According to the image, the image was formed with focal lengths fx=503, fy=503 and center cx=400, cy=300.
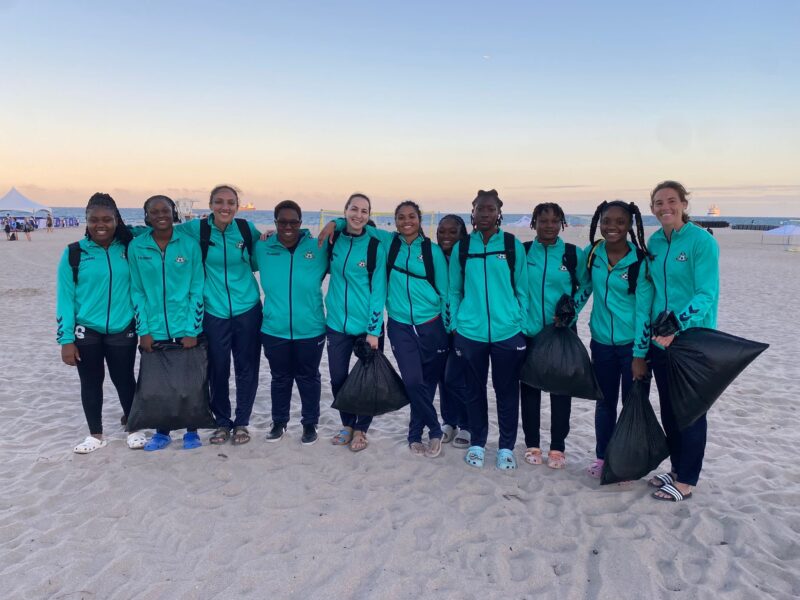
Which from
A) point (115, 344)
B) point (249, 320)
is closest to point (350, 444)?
point (249, 320)

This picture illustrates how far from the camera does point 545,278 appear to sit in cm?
414

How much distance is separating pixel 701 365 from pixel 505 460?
1.78 meters

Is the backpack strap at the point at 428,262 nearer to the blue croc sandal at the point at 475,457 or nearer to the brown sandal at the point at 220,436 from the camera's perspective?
the blue croc sandal at the point at 475,457

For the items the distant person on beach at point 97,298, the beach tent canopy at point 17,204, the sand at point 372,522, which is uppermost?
the beach tent canopy at point 17,204

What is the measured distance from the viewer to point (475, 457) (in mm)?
4484

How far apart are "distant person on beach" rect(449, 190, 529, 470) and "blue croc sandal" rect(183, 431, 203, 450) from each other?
256cm

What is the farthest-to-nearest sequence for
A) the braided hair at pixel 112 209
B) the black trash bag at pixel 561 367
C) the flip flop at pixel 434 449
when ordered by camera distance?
1. the flip flop at pixel 434 449
2. the braided hair at pixel 112 209
3. the black trash bag at pixel 561 367

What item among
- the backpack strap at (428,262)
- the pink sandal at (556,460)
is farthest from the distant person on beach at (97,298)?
the pink sandal at (556,460)

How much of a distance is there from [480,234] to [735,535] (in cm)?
283

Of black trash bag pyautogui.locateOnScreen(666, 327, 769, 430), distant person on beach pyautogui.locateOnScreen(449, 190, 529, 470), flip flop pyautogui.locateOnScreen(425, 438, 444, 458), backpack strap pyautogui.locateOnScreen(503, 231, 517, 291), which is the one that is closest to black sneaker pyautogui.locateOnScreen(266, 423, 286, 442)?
flip flop pyautogui.locateOnScreen(425, 438, 444, 458)

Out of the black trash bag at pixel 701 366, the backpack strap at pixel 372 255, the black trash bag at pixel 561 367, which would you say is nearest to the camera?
the black trash bag at pixel 701 366

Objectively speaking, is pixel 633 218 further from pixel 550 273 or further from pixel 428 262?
pixel 428 262

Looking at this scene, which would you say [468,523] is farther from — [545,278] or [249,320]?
[249,320]

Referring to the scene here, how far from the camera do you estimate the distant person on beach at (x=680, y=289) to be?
11.5 feet
